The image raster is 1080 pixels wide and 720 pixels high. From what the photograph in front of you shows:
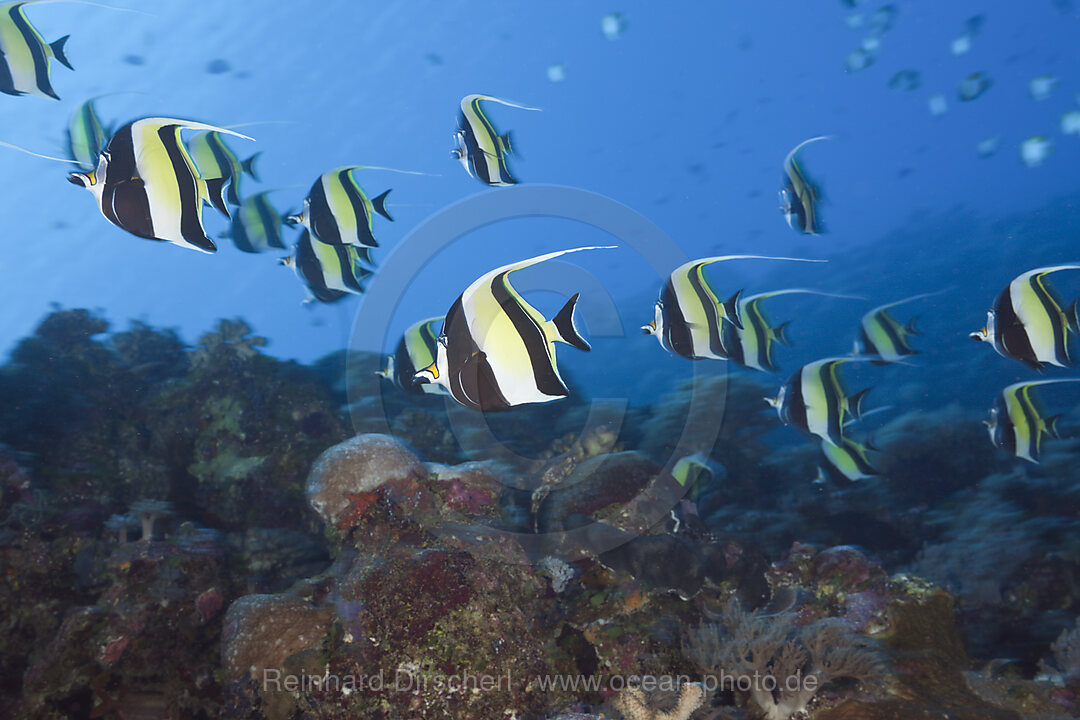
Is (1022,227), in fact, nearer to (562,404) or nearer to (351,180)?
(562,404)

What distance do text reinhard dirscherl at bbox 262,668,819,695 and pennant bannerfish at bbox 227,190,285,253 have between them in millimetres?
3375

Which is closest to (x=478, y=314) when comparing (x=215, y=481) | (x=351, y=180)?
(x=351, y=180)

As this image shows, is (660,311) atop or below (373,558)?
atop

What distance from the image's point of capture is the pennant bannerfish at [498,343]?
61.1 inches

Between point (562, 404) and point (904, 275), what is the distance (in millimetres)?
29333

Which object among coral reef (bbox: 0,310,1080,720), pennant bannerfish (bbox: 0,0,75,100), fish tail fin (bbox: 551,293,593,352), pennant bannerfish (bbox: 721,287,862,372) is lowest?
coral reef (bbox: 0,310,1080,720)

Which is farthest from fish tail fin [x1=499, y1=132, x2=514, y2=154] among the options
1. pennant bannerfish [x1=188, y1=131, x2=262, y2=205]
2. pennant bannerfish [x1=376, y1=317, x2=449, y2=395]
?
pennant bannerfish [x1=188, y1=131, x2=262, y2=205]

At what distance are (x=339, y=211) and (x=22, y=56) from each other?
7.16 feet

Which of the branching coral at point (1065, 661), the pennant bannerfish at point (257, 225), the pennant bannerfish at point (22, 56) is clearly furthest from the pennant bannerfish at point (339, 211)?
the branching coral at point (1065, 661)

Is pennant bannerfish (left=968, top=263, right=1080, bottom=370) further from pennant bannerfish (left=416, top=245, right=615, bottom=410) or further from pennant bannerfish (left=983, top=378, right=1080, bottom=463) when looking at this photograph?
pennant bannerfish (left=416, top=245, right=615, bottom=410)

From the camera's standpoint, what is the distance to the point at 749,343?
3545 mm

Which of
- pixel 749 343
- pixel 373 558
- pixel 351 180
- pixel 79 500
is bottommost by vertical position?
pixel 373 558

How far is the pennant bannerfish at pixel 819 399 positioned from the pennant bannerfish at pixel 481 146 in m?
2.54

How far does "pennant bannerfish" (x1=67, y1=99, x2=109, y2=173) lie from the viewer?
4074 mm
